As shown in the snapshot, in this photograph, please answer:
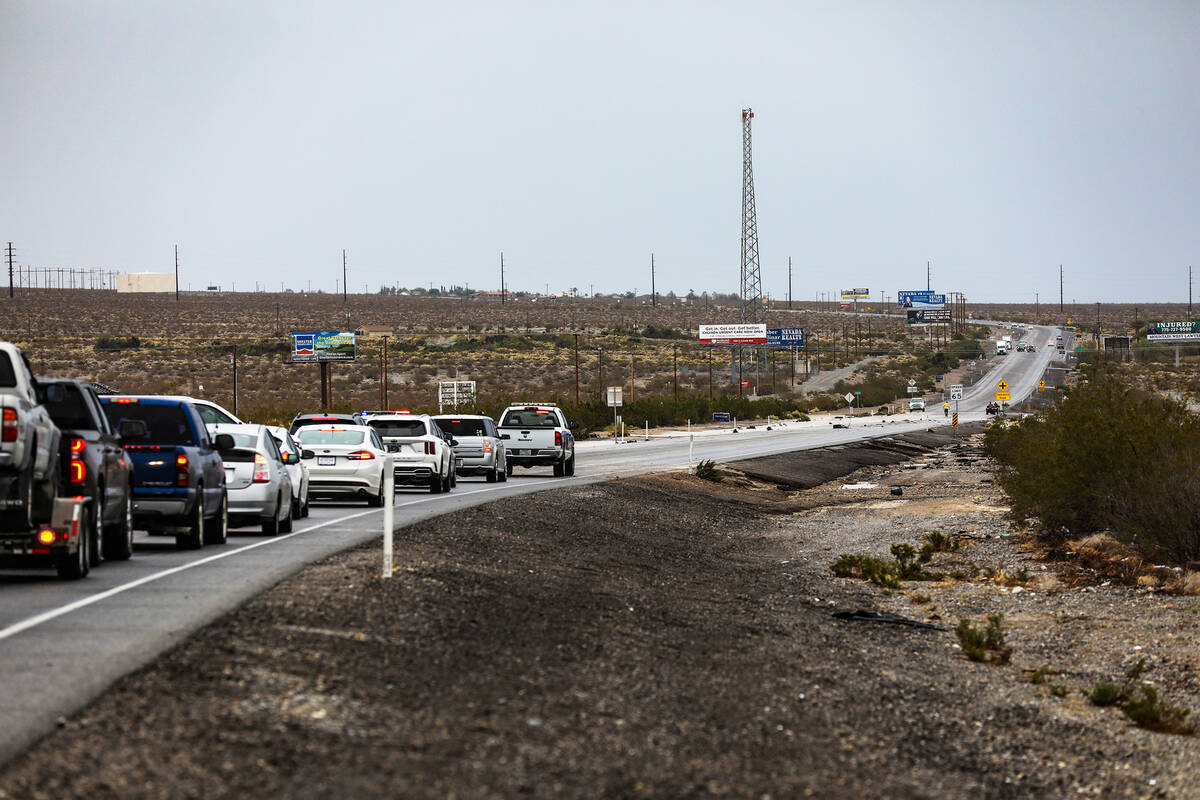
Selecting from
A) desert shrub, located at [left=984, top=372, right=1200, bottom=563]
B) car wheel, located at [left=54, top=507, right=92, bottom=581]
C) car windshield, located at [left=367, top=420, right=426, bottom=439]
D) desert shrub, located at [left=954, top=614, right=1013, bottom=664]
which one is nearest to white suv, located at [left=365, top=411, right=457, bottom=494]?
car windshield, located at [left=367, top=420, right=426, bottom=439]

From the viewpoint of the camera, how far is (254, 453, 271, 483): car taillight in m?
21.5

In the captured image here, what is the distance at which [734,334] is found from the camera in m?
135

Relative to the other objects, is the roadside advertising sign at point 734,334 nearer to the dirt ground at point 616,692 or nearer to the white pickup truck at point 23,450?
the dirt ground at point 616,692

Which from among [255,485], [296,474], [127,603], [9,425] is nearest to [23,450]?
[9,425]

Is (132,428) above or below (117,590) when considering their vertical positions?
above

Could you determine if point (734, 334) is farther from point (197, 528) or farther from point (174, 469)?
point (174, 469)

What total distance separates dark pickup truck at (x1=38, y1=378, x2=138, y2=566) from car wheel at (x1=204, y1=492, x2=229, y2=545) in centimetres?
249

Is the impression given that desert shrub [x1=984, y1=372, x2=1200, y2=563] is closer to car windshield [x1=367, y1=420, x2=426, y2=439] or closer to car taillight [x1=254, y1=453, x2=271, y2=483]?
car windshield [x1=367, y1=420, x2=426, y2=439]

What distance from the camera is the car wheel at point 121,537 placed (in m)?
16.8

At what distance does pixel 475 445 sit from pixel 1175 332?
460 ft

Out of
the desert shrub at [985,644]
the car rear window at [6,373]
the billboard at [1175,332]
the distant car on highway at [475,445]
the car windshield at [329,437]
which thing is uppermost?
the billboard at [1175,332]

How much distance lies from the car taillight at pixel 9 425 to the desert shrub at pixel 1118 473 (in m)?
16.8

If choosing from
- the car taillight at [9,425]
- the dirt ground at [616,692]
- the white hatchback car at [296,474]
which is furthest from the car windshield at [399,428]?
the car taillight at [9,425]

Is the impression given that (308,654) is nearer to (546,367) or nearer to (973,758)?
(973,758)
